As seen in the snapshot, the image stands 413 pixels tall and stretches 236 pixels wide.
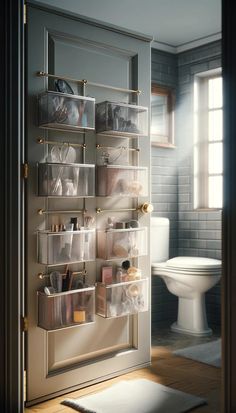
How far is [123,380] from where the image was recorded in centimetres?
289

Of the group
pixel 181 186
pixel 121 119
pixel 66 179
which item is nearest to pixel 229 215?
pixel 66 179

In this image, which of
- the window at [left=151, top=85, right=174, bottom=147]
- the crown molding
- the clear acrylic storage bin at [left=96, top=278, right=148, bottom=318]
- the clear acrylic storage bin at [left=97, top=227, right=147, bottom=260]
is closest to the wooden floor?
the clear acrylic storage bin at [left=96, top=278, right=148, bottom=318]

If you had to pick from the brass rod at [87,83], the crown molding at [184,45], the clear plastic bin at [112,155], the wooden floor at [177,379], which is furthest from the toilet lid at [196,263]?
the crown molding at [184,45]

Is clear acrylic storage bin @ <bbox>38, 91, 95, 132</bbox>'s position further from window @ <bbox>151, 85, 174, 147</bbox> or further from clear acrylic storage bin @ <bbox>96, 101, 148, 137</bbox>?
window @ <bbox>151, 85, 174, 147</bbox>

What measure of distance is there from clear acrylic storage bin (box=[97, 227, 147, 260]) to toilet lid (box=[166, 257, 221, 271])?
87 cm

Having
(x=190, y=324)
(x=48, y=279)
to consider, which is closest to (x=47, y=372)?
(x=48, y=279)

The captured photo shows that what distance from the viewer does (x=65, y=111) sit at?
2.62 meters

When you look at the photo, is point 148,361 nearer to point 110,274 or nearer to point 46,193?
point 110,274

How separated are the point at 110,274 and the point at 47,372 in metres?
0.67

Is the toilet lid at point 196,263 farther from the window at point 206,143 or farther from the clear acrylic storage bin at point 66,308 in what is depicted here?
the clear acrylic storage bin at point 66,308

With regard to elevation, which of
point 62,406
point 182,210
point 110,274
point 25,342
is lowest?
point 62,406

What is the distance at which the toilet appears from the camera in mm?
3793

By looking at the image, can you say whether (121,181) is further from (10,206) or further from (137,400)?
(137,400)

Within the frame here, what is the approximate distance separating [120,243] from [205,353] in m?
1.16
